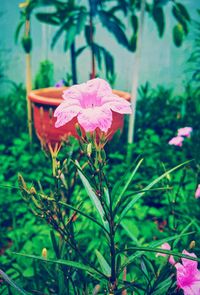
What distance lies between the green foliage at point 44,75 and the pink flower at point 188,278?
247 centimetres

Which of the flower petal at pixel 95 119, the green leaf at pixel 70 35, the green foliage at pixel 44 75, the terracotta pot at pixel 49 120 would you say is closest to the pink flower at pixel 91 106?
the flower petal at pixel 95 119

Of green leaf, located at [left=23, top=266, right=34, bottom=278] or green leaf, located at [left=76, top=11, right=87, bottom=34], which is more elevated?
green leaf, located at [left=76, top=11, right=87, bottom=34]

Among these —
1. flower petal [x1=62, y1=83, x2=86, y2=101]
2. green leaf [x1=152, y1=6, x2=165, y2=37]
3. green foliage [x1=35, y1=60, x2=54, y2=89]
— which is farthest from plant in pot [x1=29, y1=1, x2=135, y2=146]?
flower petal [x1=62, y1=83, x2=86, y2=101]

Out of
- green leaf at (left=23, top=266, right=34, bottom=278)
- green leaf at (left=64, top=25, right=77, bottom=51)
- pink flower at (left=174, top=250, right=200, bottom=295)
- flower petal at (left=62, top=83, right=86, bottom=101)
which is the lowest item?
green leaf at (left=23, top=266, right=34, bottom=278)

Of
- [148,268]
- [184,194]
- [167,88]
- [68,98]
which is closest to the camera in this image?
[68,98]

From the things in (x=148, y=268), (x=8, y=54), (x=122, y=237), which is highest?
(x=8, y=54)

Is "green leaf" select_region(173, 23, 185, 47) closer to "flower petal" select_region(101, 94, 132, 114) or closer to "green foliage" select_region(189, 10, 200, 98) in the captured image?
"green foliage" select_region(189, 10, 200, 98)

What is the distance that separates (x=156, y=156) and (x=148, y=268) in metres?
1.21

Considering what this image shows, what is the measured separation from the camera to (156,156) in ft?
6.53

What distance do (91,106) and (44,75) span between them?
7.66ft

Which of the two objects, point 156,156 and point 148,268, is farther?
point 156,156

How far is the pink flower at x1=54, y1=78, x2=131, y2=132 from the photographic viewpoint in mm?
596

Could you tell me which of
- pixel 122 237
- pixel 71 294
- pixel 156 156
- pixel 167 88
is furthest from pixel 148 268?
pixel 167 88

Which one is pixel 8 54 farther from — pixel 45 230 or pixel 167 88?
pixel 45 230
